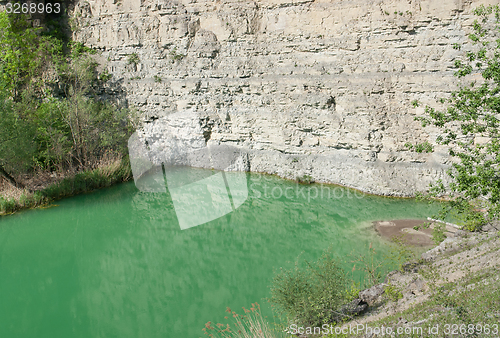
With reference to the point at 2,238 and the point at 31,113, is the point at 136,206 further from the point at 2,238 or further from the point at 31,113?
the point at 31,113

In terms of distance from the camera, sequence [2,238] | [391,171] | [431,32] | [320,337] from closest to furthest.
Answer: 1. [320,337]
2. [2,238]
3. [431,32]
4. [391,171]

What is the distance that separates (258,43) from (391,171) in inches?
243

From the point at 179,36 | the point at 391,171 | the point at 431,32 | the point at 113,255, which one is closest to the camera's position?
the point at 113,255

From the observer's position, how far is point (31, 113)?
1269 centimetres

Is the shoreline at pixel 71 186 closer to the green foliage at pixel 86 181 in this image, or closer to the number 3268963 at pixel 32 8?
the green foliage at pixel 86 181

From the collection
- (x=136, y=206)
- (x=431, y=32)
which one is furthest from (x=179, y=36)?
(x=431, y=32)

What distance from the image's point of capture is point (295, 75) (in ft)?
42.1

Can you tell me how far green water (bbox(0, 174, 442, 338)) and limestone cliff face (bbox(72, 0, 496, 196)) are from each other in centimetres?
137

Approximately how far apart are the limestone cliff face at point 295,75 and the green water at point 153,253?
137cm

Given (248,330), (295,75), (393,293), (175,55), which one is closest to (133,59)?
(175,55)

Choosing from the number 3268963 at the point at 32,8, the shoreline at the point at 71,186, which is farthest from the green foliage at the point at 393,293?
the number 3268963 at the point at 32,8

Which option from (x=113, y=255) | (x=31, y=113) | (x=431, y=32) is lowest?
(x=113, y=255)

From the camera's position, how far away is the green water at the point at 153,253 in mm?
6734

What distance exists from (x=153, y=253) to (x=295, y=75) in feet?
24.0
